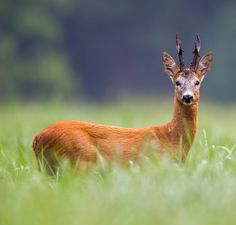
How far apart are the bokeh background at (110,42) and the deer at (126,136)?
79.2 ft

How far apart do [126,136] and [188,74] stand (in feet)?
2.88

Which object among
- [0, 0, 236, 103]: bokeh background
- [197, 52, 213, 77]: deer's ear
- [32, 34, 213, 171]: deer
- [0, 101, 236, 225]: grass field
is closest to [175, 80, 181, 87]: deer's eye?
[32, 34, 213, 171]: deer

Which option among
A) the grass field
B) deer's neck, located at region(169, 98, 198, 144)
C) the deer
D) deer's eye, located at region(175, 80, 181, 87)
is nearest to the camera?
the grass field

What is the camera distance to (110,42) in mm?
37219

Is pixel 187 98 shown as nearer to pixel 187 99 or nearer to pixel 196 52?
pixel 187 99

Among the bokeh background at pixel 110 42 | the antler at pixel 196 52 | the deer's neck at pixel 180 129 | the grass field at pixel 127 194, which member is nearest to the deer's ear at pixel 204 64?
the antler at pixel 196 52

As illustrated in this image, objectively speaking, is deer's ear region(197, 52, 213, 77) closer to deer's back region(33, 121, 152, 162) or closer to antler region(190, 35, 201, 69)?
antler region(190, 35, 201, 69)

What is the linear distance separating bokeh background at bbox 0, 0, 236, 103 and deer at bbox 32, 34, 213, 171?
24138 millimetres

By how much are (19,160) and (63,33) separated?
93.6 ft

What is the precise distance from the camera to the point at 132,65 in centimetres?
3697

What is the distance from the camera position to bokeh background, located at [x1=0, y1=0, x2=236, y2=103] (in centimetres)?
3278

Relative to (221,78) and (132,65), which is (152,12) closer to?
(132,65)

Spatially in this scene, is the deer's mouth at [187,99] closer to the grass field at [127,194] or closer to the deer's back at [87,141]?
the deer's back at [87,141]

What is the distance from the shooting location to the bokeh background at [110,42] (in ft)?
108
